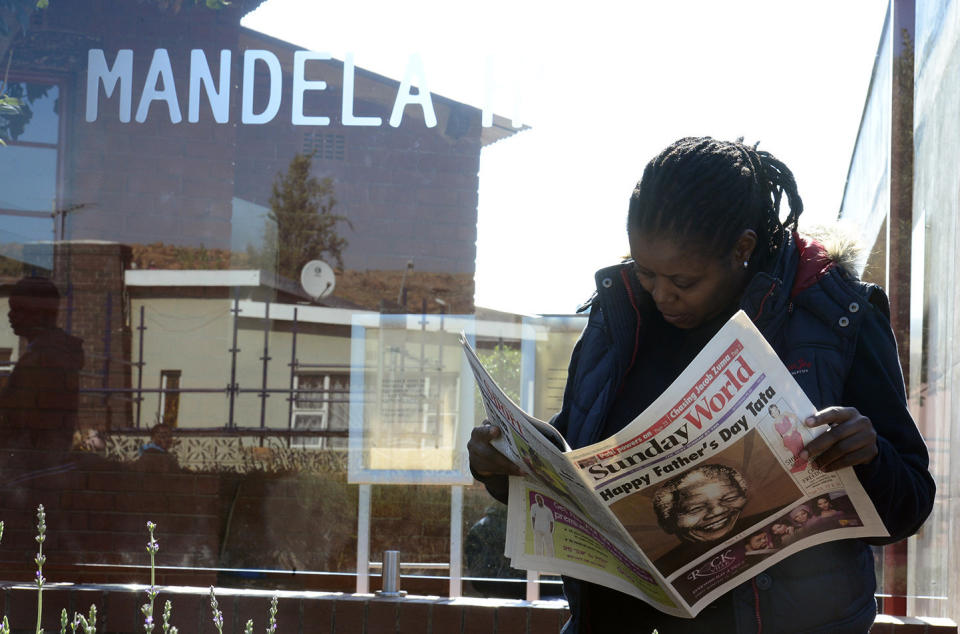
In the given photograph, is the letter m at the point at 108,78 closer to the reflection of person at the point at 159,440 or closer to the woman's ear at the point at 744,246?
the reflection of person at the point at 159,440

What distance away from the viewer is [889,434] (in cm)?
135

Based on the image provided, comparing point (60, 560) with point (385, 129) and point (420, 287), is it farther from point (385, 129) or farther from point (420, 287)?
point (385, 129)

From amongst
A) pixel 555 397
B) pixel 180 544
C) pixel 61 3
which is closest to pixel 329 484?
pixel 180 544

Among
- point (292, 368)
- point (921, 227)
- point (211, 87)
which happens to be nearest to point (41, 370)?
point (292, 368)

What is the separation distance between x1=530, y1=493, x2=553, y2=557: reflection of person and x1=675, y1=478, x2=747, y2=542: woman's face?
0.21 m

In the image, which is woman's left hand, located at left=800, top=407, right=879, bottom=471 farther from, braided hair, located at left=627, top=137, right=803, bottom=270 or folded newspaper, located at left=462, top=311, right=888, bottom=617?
braided hair, located at left=627, top=137, right=803, bottom=270

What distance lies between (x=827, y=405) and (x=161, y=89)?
12.6ft

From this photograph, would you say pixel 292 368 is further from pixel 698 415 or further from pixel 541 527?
pixel 698 415

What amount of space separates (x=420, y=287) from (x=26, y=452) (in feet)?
5.97

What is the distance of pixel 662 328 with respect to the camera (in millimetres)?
1590

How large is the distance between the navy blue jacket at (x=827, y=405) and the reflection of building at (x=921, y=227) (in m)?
1.89

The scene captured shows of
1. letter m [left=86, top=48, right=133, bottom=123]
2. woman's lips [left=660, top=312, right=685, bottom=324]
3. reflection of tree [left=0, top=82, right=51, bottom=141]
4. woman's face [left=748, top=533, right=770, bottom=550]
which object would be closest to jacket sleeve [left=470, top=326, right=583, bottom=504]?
woman's lips [left=660, top=312, right=685, bottom=324]

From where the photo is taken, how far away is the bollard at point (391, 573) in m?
3.88

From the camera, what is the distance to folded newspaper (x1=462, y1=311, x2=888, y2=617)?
1.22 meters
